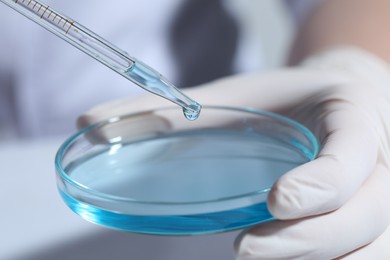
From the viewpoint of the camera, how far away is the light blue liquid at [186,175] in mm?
587

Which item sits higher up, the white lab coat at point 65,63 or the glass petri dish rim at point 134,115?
the glass petri dish rim at point 134,115

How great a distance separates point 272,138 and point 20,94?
1.89 ft

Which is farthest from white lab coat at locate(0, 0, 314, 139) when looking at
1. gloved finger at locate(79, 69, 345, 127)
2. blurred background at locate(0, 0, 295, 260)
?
gloved finger at locate(79, 69, 345, 127)

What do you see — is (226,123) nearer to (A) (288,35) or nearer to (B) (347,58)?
(B) (347,58)

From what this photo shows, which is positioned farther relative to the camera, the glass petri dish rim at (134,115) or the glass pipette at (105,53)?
the glass pipette at (105,53)

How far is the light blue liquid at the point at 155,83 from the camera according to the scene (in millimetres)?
687

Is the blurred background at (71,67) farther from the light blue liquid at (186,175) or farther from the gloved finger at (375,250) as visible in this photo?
the gloved finger at (375,250)

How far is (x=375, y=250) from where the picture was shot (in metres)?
0.70

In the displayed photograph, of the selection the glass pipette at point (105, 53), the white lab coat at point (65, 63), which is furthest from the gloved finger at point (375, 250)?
the white lab coat at point (65, 63)

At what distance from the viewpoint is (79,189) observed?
2.00 ft

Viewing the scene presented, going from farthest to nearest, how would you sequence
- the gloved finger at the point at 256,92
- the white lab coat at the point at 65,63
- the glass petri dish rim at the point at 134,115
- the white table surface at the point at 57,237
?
the white lab coat at the point at 65,63 → the gloved finger at the point at 256,92 → the white table surface at the point at 57,237 → the glass petri dish rim at the point at 134,115

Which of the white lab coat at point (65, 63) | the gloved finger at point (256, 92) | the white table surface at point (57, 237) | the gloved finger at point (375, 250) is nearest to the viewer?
the gloved finger at point (375, 250)

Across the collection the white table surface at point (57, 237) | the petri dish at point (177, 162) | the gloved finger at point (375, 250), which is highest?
the gloved finger at point (375, 250)

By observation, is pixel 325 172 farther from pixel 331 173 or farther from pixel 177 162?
pixel 177 162
